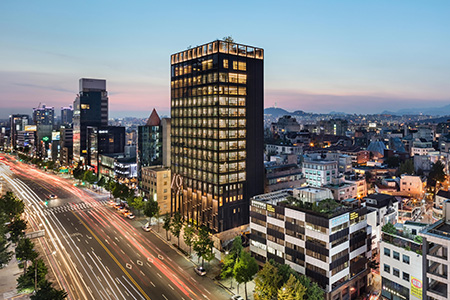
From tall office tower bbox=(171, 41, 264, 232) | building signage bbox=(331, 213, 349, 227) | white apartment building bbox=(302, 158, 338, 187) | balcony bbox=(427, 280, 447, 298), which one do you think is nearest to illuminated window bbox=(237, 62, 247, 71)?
tall office tower bbox=(171, 41, 264, 232)

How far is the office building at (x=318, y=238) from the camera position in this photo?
61.2m

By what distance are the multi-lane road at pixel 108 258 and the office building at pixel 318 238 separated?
17.0m

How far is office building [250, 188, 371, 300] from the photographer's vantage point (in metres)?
61.2

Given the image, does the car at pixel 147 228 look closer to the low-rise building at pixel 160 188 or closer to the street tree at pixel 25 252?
the low-rise building at pixel 160 188

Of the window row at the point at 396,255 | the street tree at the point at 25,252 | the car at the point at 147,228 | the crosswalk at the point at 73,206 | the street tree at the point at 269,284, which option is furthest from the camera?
the crosswalk at the point at 73,206

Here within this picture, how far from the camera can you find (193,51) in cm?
10319

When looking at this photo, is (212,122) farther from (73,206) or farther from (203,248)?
(73,206)

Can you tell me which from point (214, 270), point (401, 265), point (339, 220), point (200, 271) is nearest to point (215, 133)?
point (214, 270)

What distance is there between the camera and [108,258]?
79.8 metres

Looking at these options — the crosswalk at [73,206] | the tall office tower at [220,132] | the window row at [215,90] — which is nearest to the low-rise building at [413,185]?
the tall office tower at [220,132]

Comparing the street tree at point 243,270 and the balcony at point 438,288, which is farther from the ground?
the balcony at point 438,288

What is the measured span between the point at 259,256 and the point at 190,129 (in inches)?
2040

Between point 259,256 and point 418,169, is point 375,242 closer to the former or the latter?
point 259,256

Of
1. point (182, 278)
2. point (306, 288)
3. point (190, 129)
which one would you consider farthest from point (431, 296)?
point (190, 129)
